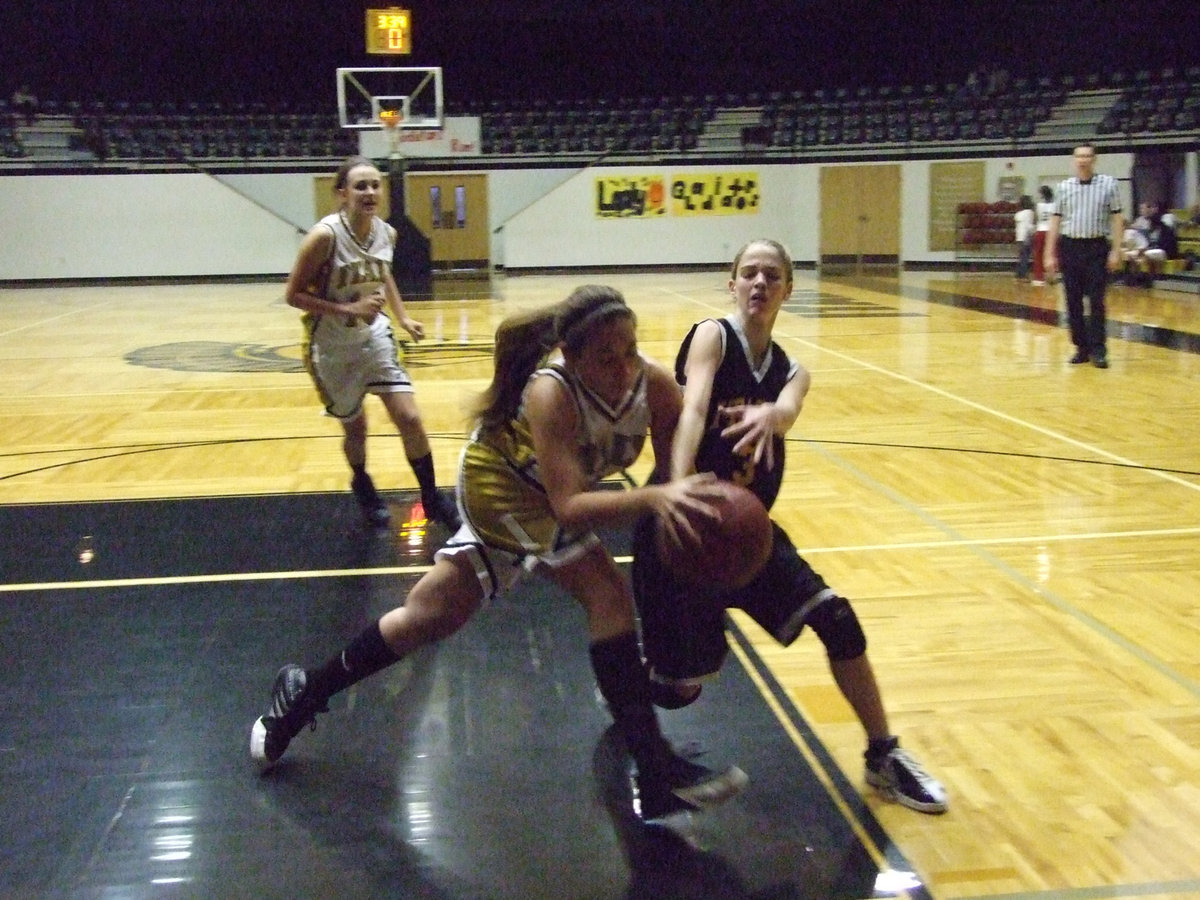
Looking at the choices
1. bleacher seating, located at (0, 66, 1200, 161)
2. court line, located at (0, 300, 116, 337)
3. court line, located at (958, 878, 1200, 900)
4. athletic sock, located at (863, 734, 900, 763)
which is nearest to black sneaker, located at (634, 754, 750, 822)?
athletic sock, located at (863, 734, 900, 763)

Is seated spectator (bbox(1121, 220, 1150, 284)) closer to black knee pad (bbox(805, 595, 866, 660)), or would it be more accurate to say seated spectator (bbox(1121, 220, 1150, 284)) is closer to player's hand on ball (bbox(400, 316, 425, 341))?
player's hand on ball (bbox(400, 316, 425, 341))

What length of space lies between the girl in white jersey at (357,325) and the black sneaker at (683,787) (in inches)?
97.2

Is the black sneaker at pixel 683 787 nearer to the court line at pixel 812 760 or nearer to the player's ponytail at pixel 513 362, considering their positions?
the court line at pixel 812 760

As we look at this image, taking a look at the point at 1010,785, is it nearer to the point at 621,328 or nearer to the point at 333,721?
the point at 621,328

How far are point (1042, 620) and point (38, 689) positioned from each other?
2.83m

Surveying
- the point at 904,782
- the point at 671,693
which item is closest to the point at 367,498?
the point at 671,693

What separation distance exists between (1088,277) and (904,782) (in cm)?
735

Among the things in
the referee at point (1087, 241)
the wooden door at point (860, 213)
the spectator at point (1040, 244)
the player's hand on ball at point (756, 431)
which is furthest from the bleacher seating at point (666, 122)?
the player's hand on ball at point (756, 431)

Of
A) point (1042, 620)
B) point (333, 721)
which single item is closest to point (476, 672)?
point (333, 721)

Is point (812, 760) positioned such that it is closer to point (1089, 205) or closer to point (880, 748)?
point (880, 748)

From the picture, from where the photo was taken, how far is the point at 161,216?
21797 millimetres

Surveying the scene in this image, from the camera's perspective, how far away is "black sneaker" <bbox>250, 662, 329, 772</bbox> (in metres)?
2.81

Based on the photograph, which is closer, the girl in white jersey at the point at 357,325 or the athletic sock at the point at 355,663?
the athletic sock at the point at 355,663

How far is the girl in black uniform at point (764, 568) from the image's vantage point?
2.60 metres
